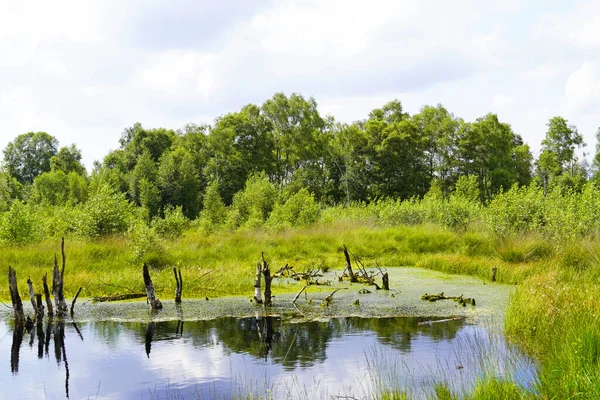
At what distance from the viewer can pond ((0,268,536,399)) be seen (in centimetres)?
710

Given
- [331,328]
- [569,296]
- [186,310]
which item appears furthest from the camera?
[186,310]

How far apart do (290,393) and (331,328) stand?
10.8 ft

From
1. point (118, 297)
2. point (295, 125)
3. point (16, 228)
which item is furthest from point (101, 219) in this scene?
point (295, 125)

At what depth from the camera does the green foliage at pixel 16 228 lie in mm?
18609

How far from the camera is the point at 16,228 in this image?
739 inches

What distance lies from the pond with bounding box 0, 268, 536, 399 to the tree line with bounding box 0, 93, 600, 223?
39046 millimetres

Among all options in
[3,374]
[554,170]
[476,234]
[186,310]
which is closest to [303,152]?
[554,170]

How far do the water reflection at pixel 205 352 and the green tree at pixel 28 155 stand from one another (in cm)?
7675

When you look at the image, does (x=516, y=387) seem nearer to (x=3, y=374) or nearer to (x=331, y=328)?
(x=331, y=328)

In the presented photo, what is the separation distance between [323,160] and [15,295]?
1813 inches

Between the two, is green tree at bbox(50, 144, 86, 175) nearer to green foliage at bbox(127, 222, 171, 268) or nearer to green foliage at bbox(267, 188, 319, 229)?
green foliage at bbox(267, 188, 319, 229)

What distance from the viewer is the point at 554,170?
5481cm

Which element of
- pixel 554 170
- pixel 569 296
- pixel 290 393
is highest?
pixel 554 170

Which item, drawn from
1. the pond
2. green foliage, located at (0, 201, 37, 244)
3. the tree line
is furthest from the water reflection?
the tree line
